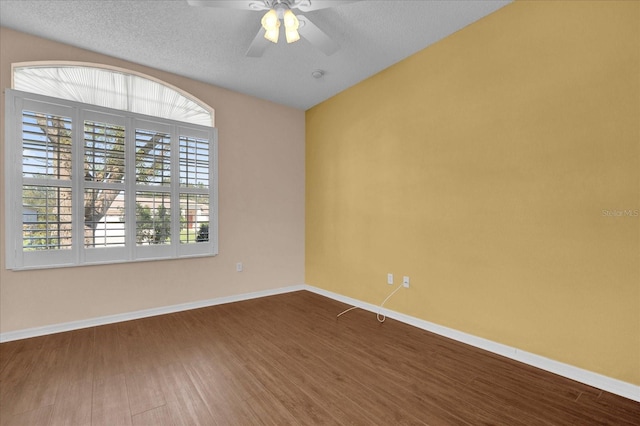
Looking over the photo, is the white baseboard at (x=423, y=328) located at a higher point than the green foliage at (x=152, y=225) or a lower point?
lower

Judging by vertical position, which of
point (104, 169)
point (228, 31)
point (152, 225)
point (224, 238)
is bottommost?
point (224, 238)

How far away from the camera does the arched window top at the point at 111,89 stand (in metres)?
2.80

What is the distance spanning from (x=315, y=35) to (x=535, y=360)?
2996mm

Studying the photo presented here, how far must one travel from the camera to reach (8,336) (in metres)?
2.57

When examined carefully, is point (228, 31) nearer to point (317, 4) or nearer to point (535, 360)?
point (317, 4)

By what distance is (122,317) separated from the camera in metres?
3.10

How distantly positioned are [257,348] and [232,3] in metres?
2.63

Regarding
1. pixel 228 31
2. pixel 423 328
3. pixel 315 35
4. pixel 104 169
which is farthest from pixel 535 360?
pixel 104 169

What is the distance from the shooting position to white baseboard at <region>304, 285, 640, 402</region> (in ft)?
6.05

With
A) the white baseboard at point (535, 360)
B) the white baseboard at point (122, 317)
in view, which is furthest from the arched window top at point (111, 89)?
the white baseboard at point (535, 360)

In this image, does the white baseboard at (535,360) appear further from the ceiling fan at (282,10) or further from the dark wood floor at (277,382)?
the ceiling fan at (282,10)

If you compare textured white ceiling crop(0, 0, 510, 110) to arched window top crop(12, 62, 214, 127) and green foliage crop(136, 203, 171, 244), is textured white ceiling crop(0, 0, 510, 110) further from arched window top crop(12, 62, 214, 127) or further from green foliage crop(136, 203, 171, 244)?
green foliage crop(136, 203, 171, 244)

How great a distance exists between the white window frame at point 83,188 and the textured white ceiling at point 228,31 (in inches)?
24.3

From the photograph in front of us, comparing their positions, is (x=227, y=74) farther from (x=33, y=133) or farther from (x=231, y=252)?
(x=231, y=252)
